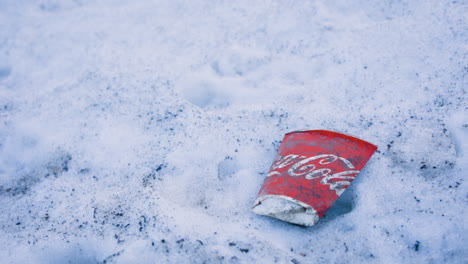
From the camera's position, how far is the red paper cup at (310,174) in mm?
1293

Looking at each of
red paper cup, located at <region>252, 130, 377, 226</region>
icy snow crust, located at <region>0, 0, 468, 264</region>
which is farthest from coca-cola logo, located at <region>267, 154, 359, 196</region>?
icy snow crust, located at <region>0, 0, 468, 264</region>

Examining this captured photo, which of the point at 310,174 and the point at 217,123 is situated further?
the point at 217,123

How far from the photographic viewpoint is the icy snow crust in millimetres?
1313

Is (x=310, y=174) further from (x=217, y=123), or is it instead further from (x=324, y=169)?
(x=217, y=123)

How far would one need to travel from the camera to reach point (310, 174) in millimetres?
1371

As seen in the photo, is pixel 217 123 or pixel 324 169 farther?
pixel 217 123

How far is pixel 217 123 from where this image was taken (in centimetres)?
184

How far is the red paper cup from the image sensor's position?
1293mm

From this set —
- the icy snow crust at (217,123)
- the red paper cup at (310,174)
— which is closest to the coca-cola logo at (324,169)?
the red paper cup at (310,174)

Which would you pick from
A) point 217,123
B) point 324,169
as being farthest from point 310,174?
point 217,123

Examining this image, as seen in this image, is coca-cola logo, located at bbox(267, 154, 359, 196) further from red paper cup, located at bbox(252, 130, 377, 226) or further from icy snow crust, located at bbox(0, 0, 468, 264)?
icy snow crust, located at bbox(0, 0, 468, 264)

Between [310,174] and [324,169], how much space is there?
0.07m

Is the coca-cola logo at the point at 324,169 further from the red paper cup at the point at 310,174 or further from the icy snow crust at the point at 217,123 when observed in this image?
the icy snow crust at the point at 217,123

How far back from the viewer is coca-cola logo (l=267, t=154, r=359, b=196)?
1.36 metres
